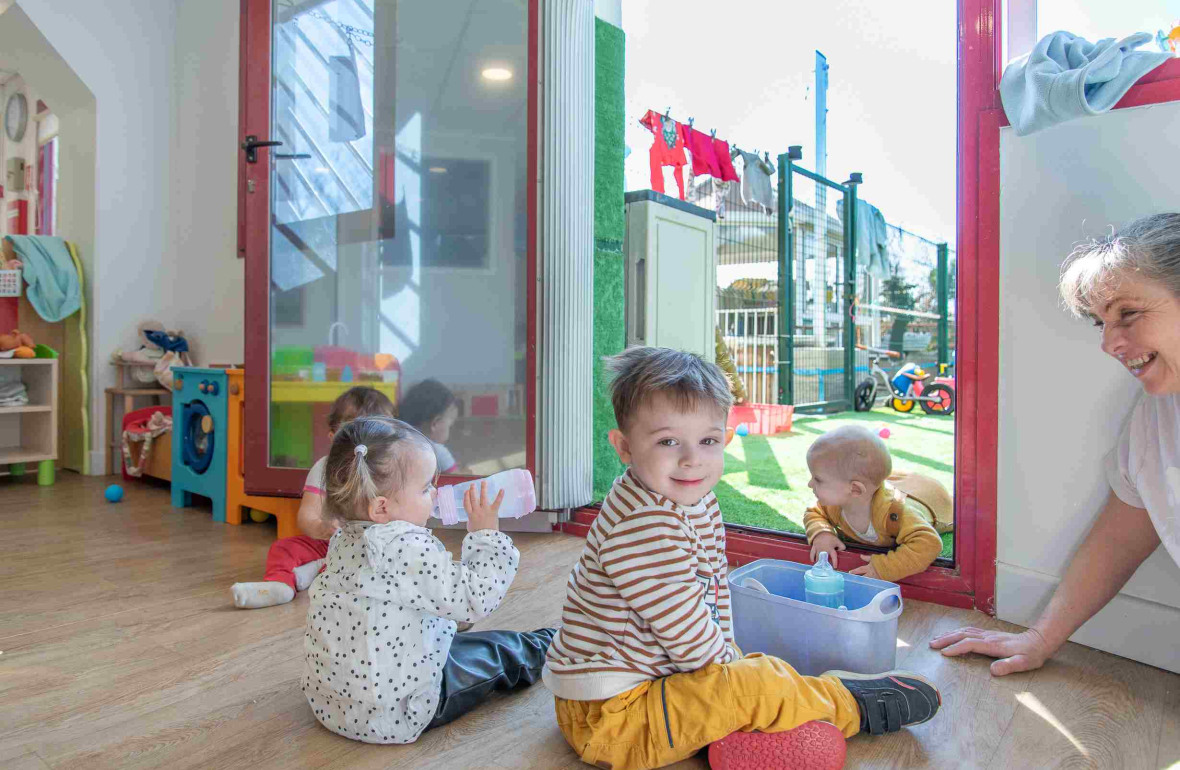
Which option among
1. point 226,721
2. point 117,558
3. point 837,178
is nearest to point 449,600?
point 226,721

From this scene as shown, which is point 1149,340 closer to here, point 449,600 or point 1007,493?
point 1007,493

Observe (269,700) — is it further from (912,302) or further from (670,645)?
(912,302)

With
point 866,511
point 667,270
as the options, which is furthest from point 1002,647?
point 667,270

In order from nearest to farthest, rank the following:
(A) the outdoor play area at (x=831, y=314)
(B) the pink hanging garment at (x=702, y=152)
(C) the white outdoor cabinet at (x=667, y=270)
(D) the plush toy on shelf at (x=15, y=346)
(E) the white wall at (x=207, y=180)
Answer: (C) the white outdoor cabinet at (x=667, y=270), (D) the plush toy on shelf at (x=15, y=346), (E) the white wall at (x=207, y=180), (B) the pink hanging garment at (x=702, y=152), (A) the outdoor play area at (x=831, y=314)

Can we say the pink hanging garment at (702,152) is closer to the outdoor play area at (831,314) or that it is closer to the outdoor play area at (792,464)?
the outdoor play area at (831,314)

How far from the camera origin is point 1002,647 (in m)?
1.47

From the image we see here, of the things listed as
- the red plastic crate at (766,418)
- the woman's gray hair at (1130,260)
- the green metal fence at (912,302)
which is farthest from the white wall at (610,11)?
the green metal fence at (912,302)

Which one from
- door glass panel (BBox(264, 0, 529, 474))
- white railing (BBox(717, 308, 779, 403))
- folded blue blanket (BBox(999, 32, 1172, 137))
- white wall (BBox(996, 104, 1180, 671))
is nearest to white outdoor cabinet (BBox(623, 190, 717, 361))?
door glass panel (BBox(264, 0, 529, 474))

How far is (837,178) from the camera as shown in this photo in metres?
6.83

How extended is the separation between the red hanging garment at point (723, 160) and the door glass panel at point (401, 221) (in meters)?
3.18

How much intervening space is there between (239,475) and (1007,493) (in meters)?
2.52

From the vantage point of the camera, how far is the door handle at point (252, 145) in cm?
255

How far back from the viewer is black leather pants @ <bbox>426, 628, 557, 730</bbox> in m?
1.25

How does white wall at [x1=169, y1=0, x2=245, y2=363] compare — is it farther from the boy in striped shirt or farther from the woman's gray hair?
the woman's gray hair
